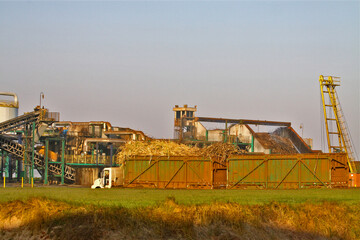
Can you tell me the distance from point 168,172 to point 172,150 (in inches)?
125

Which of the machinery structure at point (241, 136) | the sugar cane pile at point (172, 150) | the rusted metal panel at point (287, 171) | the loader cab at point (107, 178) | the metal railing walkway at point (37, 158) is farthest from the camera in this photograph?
the machinery structure at point (241, 136)

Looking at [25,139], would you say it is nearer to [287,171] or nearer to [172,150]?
[172,150]

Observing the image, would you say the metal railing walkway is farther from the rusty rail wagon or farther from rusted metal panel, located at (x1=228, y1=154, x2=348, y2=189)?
rusted metal panel, located at (x1=228, y1=154, x2=348, y2=189)

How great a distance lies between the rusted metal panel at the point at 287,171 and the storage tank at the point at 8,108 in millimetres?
44680

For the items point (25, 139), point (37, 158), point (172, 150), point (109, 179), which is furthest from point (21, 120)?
point (172, 150)

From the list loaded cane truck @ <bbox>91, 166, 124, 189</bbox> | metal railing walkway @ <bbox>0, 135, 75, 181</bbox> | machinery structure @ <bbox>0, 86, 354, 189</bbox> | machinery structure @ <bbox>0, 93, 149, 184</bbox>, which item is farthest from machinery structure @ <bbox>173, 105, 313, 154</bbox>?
loaded cane truck @ <bbox>91, 166, 124, 189</bbox>

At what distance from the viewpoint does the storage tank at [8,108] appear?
255 ft

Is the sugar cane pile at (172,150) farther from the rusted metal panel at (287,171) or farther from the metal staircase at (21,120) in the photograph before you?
the metal staircase at (21,120)

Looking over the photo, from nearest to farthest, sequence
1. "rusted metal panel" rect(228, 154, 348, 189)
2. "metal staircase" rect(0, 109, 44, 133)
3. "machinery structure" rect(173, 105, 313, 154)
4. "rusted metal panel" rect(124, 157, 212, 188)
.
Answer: "rusted metal panel" rect(228, 154, 348, 189) → "rusted metal panel" rect(124, 157, 212, 188) → "metal staircase" rect(0, 109, 44, 133) → "machinery structure" rect(173, 105, 313, 154)

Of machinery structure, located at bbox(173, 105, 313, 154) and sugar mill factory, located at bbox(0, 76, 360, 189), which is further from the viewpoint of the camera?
machinery structure, located at bbox(173, 105, 313, 154)

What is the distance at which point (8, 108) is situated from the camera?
7838cm

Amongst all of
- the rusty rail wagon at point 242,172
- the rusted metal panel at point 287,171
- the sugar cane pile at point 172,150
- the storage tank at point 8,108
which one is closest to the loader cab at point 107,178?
the rusty rail wagon at point 242,172

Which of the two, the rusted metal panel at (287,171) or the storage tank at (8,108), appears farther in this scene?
the storage tank at (8,108)

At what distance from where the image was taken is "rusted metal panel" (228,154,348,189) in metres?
42.8
